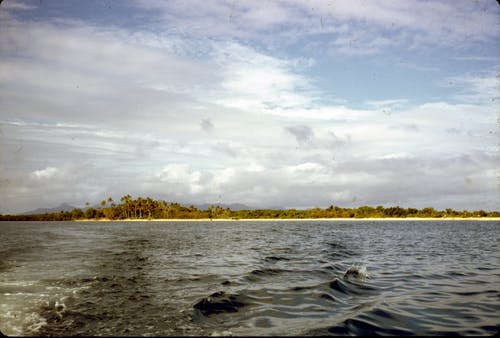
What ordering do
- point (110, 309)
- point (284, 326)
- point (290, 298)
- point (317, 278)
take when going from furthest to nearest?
point (317, 278)
point (290, 298)
point (110, 309)
point (284, 326)

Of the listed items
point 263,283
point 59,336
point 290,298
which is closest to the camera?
point 59,336

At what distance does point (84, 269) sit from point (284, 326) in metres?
14.9

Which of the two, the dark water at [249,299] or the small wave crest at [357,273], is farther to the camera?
the small wave crest at [357,273]

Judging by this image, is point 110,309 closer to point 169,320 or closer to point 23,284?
point 169,320

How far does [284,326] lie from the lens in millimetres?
9297

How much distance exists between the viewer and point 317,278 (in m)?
16.5

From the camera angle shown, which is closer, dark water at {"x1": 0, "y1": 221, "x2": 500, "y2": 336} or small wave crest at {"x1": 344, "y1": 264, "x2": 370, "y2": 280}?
dark water at {"x1": 0, "y1": 221, "x2": 500, "y2": 336}

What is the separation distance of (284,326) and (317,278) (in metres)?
7.62

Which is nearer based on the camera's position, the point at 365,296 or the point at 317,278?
the point at 365,296

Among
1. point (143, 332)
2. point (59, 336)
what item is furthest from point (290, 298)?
point (59, 336)

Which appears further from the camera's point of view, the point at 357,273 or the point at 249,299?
the point at 357,273

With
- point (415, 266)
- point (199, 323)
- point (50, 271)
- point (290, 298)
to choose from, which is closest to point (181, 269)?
point (50, 271)

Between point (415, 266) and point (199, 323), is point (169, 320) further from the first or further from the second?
point (415, 266)

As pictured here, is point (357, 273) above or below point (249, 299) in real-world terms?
below
